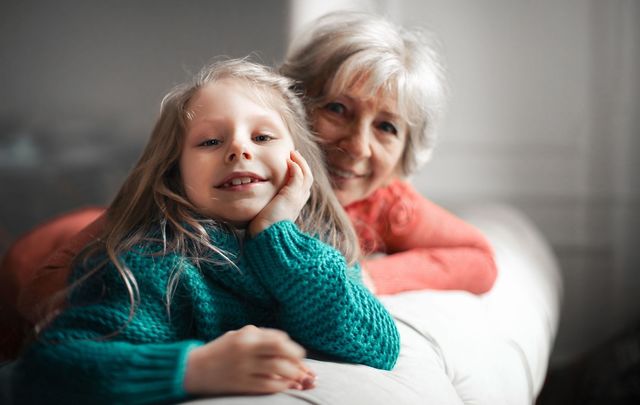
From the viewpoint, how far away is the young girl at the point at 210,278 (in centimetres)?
60

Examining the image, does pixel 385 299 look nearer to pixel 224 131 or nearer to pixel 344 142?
pixel 344 142

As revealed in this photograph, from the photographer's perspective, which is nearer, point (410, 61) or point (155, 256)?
point (155, 256)

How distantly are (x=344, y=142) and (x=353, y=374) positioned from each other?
40cm

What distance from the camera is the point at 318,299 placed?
0.70m

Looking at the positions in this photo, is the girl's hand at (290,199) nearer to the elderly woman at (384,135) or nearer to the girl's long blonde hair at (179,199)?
the girl's long blonde hair at (179,199)

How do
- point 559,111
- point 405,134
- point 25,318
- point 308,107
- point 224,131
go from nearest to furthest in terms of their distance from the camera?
point 224,131 < point 25,318 < point 308,107 < point 405,134 < point 559,111

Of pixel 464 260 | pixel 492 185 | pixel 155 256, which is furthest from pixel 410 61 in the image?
pixel 492 185

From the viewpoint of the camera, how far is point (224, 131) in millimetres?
735

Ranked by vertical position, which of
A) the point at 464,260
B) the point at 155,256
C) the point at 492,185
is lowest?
the point at 492,185

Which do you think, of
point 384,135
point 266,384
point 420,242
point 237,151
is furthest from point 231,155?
point 420,242

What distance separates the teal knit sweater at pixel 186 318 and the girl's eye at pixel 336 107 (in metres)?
0.30

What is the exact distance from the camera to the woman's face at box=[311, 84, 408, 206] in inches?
38.6

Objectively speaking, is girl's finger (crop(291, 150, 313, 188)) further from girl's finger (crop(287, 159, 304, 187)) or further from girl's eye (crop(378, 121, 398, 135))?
girl's eye (crop(378, 121, 398, 135))

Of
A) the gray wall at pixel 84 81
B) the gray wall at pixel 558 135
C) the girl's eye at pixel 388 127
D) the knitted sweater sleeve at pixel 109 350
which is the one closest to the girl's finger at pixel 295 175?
the knitted sweater sleeve at pixel 109 350
